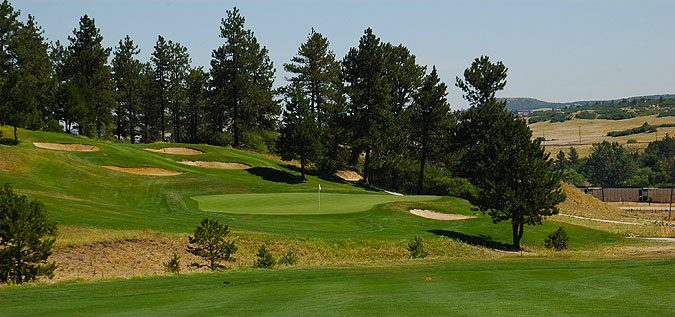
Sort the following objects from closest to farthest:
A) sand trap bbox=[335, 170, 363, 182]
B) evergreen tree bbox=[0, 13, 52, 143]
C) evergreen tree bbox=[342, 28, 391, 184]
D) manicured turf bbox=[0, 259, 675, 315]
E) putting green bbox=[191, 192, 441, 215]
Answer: manicured turf bbox=[0, 259, 675, 315], putting green bbox=[191, 192, 441, 215], evergreen tree bbox=[0, 13, 52, 143], evergreen tree bbox=[342, 28, 391, 184], sand trap bbox=[335, 170, 363, 182]

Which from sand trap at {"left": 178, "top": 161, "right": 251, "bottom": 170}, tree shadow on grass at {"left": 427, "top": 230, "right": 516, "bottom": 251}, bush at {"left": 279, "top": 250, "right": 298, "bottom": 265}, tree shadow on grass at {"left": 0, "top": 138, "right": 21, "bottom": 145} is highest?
tree shadow on grass at {"left": 0, "top": 138, "right": 21, "bottom": 145}

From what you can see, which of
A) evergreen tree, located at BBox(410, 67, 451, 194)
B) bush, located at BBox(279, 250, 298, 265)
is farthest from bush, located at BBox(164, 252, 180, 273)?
evergreen tree, located at BBox(410, 67, 451, 194)

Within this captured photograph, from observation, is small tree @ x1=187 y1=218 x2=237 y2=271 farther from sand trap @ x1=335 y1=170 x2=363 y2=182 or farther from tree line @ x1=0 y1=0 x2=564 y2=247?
sand trap @ x1=335 y1=170 x2=363 y2=182

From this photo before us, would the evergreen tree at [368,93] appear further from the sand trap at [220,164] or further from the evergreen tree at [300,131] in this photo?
the sand trap at [220,164]

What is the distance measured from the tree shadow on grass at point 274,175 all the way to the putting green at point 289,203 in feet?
39.5

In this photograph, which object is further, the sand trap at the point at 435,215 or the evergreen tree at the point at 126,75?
the evergreen tree at the point at 126,75

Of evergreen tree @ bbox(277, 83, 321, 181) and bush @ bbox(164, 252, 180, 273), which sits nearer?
bush @ bbox(164, 252, 180, 273)

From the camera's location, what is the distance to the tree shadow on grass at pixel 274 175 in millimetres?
57969

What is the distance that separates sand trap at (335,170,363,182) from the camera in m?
71.7

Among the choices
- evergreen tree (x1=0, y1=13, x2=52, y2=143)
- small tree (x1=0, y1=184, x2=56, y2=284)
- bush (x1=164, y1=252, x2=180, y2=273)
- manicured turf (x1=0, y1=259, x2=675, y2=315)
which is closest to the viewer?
manicured turf (x1=0, y1=259, x2=675, y2=315)

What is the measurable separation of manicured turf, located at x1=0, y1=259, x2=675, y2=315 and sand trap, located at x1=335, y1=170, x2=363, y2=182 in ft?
172

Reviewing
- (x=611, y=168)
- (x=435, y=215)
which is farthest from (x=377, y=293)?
(x=611, y=168)

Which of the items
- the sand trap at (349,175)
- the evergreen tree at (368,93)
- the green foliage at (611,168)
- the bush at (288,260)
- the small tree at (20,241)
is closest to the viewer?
the small tree at (20,241)

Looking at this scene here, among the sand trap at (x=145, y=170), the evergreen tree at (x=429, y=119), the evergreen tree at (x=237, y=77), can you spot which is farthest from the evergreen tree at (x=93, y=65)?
the evergreen tree at (x=429, y=119)
